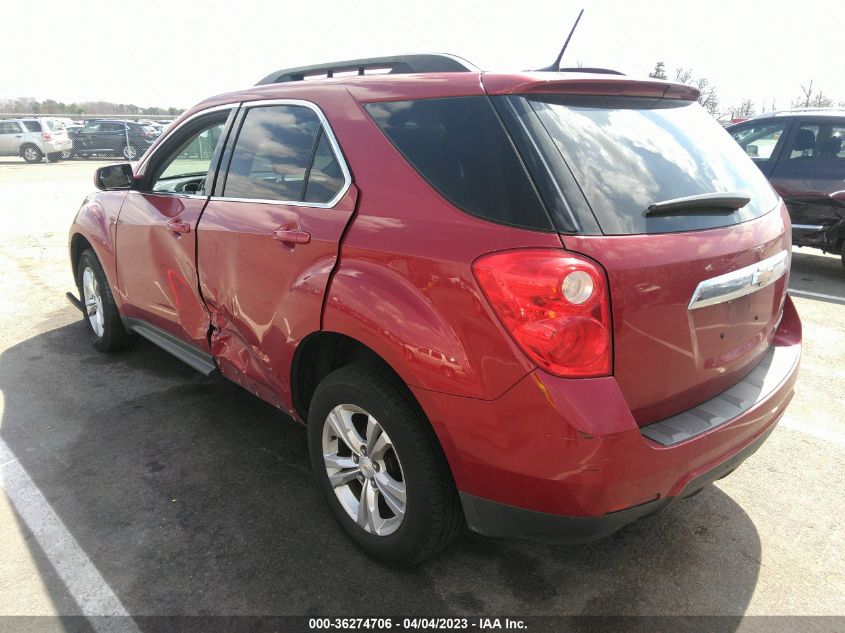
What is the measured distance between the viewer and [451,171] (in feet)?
6.78

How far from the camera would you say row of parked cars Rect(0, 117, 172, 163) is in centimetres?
2472

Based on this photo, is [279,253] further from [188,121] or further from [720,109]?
[720,109]

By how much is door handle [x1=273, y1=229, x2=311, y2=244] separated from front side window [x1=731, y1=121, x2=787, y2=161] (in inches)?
272

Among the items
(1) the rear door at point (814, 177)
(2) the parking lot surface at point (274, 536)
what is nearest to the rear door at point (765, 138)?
(1) the rear door at point (814, 177)

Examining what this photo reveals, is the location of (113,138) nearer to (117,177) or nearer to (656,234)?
(117,177)

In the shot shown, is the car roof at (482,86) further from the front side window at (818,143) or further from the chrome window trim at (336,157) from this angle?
the front side window at (818,143)

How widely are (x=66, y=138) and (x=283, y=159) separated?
2736cm

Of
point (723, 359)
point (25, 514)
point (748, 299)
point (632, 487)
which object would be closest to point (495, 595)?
point (632, 487)

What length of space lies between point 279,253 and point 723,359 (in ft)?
5.74

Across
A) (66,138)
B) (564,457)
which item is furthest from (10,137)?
(564,457)

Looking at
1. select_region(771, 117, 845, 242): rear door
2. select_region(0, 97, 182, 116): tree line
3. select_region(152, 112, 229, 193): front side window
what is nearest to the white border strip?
select_region(152, 112, 229, 193): front side window

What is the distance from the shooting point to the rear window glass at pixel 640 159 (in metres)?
1.94

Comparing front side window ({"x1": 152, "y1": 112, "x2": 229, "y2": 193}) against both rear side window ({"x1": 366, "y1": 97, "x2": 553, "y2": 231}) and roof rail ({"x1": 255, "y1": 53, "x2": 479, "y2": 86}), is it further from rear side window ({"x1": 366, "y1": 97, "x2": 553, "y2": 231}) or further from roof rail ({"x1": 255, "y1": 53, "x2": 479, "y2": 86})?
rear side window ({"x1": 366, "y1": 97, "x2": 553, "y2": 231})

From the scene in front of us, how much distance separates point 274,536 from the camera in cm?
260
